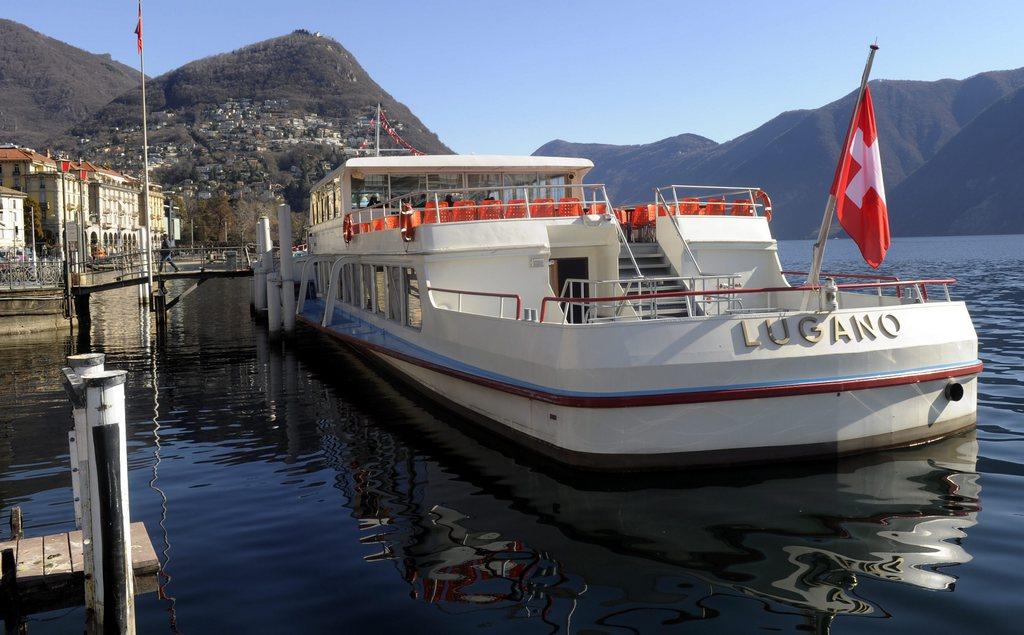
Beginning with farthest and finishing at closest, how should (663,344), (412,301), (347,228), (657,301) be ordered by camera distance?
(347,228) < (412,301) < (657,301) < (663,344)

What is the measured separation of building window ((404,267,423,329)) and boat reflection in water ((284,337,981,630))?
4.07 m

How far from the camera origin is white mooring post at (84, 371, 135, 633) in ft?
19.5

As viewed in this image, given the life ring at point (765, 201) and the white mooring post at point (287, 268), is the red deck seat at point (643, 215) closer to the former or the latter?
the life ring at point (765, 201)

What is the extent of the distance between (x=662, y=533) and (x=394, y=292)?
9.81 m

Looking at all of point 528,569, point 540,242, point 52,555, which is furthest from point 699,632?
point 540,242

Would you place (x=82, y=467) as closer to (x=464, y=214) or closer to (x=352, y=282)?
(x=464, y=214)

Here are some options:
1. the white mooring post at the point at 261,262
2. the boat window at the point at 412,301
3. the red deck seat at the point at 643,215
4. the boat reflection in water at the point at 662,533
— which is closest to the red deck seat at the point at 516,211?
the boat window at the point at 412,301

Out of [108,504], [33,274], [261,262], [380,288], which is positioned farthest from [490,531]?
[33,274]

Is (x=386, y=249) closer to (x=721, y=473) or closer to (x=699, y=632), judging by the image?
(x=721, y=473)

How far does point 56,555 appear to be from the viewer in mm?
6578

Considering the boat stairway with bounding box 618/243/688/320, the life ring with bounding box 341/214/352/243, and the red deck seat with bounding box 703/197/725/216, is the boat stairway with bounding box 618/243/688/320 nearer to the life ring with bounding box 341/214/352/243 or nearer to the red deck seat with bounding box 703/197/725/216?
the red deck seat with bounding box 703/197/725/216

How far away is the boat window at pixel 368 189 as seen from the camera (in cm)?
1924

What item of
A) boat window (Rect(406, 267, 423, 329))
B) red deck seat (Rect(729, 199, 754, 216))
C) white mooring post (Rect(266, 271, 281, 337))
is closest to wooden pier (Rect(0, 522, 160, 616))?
boat window (Rect(406, 267, 423, 329))

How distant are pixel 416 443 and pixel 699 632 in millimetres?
6832
